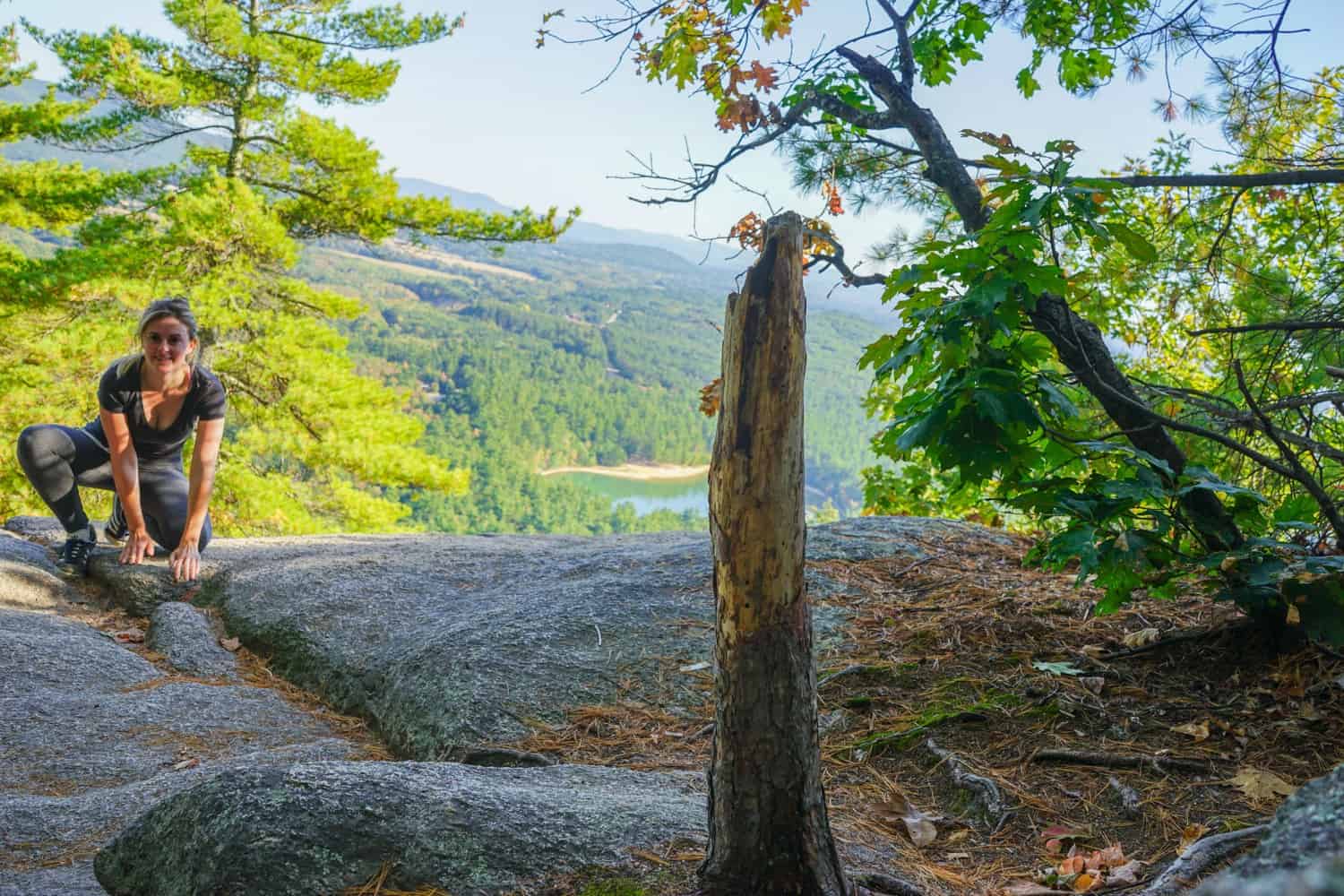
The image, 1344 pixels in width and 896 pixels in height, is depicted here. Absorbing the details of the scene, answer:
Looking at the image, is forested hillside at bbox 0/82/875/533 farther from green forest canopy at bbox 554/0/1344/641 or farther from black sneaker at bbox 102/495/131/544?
green forest canopy at bbox 554/0/1344/641

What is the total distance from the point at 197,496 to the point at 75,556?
1.20 metres

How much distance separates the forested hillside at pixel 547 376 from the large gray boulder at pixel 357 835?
3932 centimetres

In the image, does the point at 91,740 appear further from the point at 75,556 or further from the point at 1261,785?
the point at 1261,785

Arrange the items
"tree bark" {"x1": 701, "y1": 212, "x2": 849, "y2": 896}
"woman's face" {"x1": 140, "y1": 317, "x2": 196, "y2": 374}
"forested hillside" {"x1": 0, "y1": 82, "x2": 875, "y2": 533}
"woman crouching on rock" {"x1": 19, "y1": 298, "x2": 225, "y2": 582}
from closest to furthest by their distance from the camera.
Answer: "tree bark" {"x1": 701, "y1": 212, "x2": 849, "y2": 896}
"woman's face" {"x1": 140, "y1": 317, "x2": 196, "y2": 374}
"woman crouching on rock" {"x1": 19, "y1": 298, "x2": 225, "y2": 582}
"forested hillside" {"x1": 0, "y1": 82, "x2": 875, "y2": 533}

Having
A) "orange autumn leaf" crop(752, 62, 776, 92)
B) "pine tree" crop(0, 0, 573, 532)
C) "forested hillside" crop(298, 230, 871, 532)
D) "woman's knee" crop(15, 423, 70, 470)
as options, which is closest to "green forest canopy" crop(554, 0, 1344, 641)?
"orange autumn leaf" crop(752, 62, 776, 92)

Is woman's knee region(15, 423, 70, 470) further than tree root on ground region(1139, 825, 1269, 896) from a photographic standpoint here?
Yes

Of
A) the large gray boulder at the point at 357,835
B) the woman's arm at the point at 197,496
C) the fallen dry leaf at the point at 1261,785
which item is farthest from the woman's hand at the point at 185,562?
the fallen dry leaf at the point at 1261,785

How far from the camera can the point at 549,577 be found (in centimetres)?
475

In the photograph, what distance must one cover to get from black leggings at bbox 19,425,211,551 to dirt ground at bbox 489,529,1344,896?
3.23 m

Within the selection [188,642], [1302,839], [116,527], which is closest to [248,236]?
[116,527]

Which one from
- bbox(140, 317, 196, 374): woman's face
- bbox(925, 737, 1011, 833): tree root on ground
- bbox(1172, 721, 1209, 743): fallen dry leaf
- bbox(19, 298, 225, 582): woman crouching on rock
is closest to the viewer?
bbox(925, 737, 1011, 833): tree root on ground

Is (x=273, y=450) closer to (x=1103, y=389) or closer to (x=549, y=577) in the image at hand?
(x=549, y=577)

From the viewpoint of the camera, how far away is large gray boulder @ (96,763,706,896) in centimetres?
161

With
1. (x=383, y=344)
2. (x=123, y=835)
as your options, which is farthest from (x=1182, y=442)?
(x=383, y=344)
